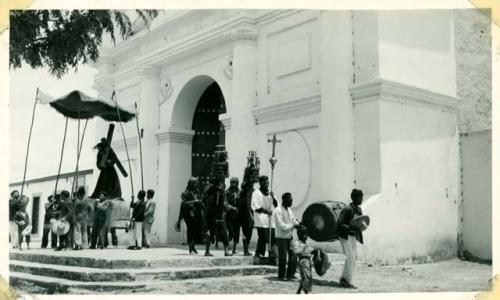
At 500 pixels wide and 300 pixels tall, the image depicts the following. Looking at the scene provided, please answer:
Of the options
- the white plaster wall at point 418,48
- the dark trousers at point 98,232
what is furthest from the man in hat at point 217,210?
the white plaster wall at point 418,48

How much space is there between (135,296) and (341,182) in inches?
186

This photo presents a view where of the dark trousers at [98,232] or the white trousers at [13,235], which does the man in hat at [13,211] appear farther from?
the dark trousers at [98,232]

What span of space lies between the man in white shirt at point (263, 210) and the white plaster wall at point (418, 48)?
10.3 feet

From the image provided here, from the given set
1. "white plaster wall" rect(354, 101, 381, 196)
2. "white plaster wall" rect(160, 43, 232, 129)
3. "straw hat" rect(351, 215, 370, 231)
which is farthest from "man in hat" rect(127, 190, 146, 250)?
"straw hat" rect(351, 215, 370, 231)

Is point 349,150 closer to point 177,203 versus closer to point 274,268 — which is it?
point 274,268

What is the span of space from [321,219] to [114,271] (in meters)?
3.18

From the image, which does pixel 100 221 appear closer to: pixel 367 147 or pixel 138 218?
pixel 138 218

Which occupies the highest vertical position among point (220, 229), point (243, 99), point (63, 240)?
point (243, 99)

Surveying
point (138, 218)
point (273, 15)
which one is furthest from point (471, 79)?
point (138, 218)

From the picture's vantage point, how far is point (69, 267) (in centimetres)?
891

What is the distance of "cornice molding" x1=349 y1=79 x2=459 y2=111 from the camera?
35.3 ft

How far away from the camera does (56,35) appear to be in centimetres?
862

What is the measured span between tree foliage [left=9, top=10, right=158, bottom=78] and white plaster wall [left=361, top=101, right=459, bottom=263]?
4.74 metres

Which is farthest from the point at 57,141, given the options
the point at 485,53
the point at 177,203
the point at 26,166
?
the point at 485,53
